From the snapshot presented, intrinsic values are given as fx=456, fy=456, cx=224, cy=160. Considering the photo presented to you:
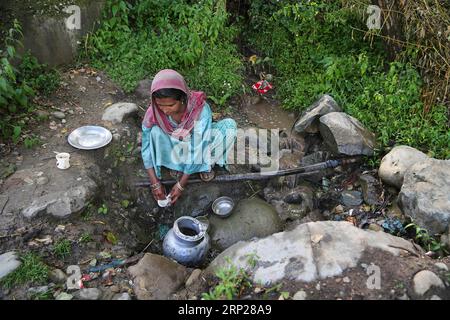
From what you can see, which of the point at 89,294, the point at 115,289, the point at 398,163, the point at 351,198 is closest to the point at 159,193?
the point at 115,289

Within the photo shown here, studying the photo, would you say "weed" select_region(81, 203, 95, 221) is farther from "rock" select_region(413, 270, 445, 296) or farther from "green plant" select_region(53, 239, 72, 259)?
"rock" select_region(413, 270, 445, 296)

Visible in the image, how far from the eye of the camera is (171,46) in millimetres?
5344

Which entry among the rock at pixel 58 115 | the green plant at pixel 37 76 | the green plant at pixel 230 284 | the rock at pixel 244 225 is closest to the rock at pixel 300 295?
the green plant at pixel 230 284

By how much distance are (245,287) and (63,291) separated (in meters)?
1.27

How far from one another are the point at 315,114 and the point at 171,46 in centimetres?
186

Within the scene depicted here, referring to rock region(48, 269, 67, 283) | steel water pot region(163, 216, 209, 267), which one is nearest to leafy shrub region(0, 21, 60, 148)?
rock region(48, 269, 67, 283)

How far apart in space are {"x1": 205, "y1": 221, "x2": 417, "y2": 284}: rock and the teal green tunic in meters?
1.04

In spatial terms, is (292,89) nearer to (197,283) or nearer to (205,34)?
(205,34)

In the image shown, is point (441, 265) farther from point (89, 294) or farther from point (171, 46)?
point (171, 46)

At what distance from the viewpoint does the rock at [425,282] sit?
2.94 m

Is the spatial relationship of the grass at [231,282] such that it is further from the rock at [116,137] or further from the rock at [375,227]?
the rock at [116,137]

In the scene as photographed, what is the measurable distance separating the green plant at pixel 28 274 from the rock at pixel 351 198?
9.06ft
